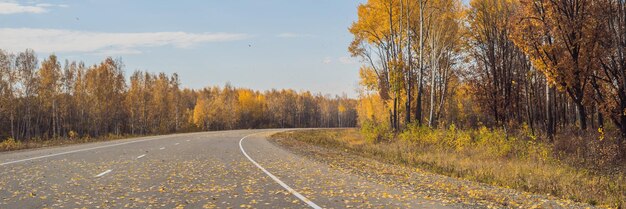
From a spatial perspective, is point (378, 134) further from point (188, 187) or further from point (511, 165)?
point (188, 187)

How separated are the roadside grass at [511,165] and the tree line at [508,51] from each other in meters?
2.46

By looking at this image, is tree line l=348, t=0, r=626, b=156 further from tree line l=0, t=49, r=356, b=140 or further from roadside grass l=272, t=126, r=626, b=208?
tree line l=0, t=49, r=356, b=140

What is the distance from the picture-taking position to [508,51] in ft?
105

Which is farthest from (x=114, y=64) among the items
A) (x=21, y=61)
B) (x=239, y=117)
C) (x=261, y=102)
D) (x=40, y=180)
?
(x=40, y=180)

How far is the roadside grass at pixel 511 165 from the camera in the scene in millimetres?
10531

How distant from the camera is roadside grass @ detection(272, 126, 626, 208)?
34.6ft

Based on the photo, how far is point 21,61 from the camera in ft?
196

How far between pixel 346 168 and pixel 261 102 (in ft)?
402

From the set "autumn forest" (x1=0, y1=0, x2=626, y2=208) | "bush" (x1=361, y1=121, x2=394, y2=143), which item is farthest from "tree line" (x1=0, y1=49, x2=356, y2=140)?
"bush" (x1=361, y1=121, x2=394, y2=143)

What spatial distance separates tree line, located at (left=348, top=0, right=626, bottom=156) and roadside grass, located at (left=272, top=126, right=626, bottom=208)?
2455mm

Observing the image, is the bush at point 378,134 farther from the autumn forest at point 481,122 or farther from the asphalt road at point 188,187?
the asphalt road at point 188,187

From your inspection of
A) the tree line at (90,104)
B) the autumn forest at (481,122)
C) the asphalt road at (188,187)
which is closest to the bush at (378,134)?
the autumn forest at (481,122)

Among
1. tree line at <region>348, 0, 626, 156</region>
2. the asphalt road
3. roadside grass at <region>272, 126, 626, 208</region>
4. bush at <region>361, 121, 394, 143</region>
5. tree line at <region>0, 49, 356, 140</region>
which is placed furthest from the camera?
tree line at <region>0, 49, 356, 140</region>

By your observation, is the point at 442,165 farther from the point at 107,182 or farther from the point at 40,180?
the point at 40,180
